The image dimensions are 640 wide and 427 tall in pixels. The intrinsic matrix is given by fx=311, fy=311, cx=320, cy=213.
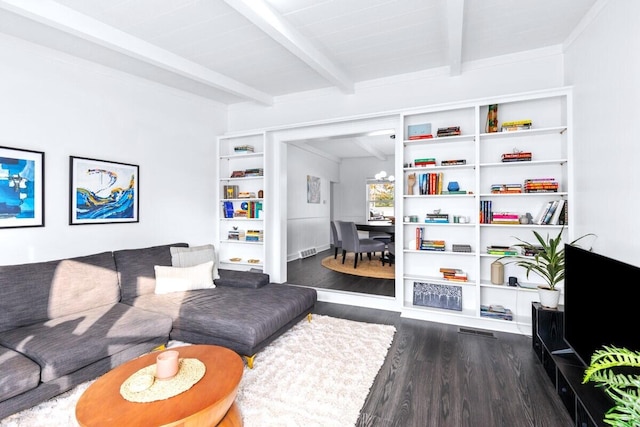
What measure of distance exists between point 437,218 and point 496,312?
1.10 meters

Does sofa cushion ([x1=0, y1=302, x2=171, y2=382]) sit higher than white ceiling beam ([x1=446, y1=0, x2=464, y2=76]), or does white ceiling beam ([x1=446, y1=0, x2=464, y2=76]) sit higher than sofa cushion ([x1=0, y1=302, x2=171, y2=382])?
white ceiling beam ([x1=446, y1=0, x2=464, y2=76])

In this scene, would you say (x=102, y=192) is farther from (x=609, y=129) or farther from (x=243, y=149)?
(x=609, y=129)

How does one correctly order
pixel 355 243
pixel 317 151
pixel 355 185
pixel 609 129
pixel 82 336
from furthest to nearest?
pixel 355 185
pixel 317 151
pixel 355 243
pixel 609 129
pixel 82 336

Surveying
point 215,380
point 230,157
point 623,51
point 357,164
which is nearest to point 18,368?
point 215,380

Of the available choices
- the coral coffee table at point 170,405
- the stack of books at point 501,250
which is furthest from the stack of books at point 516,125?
the coral coffee table at point 170,405

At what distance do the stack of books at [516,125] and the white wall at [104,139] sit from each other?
12.3ft

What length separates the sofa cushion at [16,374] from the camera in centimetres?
166

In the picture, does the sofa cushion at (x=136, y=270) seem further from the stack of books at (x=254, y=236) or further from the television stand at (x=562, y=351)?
the television stand at (x=562, y=351)

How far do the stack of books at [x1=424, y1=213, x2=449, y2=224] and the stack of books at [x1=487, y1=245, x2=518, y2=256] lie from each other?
51 centimetres

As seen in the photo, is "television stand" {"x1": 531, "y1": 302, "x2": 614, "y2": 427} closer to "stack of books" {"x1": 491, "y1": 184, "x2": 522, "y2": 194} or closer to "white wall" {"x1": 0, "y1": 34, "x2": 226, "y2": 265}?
"stack of books" {"x1": 491, "y1": 184, "x2": 522, "y2": 194}

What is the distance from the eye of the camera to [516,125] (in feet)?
10.1

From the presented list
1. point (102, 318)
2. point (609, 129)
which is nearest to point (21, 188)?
point (102, 318)

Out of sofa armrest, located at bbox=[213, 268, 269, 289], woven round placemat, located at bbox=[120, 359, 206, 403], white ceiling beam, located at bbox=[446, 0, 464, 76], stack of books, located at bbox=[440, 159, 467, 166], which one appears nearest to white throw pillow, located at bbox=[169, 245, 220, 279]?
sofa armrest, located at bbox=[213, 268, 269, 289]

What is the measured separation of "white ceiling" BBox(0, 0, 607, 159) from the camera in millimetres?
2387
